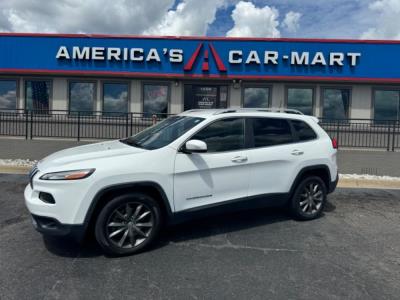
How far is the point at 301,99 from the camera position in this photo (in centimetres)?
1323

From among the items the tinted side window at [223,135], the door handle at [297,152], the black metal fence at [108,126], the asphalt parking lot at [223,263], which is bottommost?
the asphalt parking lot at [223,263]

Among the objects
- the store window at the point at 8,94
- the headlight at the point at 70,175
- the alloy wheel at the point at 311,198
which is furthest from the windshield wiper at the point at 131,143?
the store window at the point at 8,94

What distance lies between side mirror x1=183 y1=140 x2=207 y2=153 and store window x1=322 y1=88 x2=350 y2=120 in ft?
32.9

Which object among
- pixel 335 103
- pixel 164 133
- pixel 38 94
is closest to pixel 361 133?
pixel 335 103

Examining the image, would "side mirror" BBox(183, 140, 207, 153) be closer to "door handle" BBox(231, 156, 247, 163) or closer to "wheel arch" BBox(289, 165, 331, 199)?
"door handle" BBox(231, 156, 247, 163)

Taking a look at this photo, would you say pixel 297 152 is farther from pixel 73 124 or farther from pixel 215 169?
pixel 73 124

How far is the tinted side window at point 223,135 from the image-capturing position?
15.5 feet

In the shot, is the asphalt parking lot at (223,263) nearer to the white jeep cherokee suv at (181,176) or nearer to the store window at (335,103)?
the white jeep cherokee suv at (181,176)

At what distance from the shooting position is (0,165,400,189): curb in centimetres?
875

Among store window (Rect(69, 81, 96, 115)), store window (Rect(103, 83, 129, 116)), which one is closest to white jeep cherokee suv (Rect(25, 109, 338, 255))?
store window (Rect(103, 83, 129, 116))

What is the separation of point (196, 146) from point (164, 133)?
32.0 inches

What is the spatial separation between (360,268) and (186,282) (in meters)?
2.03

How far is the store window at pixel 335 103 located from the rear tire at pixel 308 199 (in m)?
8.11

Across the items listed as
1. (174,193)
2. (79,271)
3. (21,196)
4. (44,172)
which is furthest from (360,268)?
(21,196)
